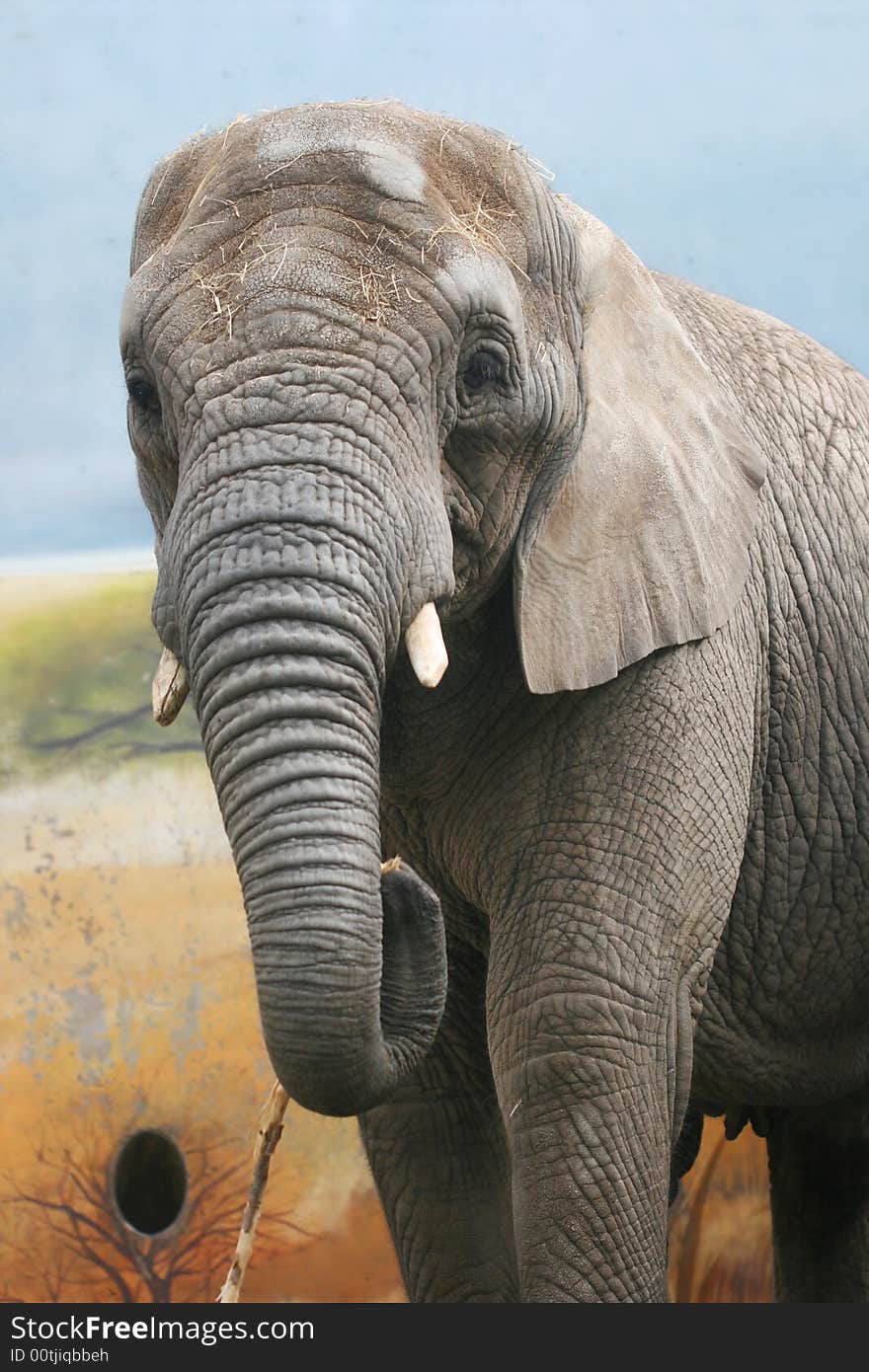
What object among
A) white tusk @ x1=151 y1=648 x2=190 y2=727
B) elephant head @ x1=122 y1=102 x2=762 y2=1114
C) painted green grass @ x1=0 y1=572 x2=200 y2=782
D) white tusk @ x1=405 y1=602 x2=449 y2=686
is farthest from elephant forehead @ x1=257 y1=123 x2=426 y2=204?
painted green grass @ x1=0 y1=572 x2=200 y2=782

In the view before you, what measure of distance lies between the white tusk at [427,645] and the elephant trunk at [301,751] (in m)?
0.07

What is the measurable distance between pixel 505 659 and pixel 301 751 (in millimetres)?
684

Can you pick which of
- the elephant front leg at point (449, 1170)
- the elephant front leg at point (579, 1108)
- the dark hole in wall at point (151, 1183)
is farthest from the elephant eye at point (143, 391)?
the dark hole in wall at point (151, 1183)

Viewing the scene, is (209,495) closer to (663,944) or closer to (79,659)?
(663,944)

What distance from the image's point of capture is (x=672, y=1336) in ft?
9.55

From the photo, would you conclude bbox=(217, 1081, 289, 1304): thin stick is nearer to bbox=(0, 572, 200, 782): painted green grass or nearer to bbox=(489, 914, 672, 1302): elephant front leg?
bbox=(489, 914, 672, 1302): elephant front leg

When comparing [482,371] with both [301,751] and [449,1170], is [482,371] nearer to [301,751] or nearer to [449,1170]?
[301,751]

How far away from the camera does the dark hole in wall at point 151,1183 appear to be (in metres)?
5.34

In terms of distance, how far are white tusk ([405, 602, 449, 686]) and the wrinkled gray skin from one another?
0.9 inches

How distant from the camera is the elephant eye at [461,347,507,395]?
8.79ft

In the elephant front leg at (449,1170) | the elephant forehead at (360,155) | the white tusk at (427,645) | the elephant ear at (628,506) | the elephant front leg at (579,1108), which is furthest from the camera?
the elephant front leg at (449,1170)

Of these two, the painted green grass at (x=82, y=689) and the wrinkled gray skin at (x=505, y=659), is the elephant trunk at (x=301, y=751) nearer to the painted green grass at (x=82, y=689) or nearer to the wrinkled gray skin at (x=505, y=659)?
the wrinkled gray skin at (x=505, y=659)

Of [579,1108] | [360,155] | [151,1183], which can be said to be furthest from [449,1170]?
[151,1183]

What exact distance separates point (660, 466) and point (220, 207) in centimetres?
76
